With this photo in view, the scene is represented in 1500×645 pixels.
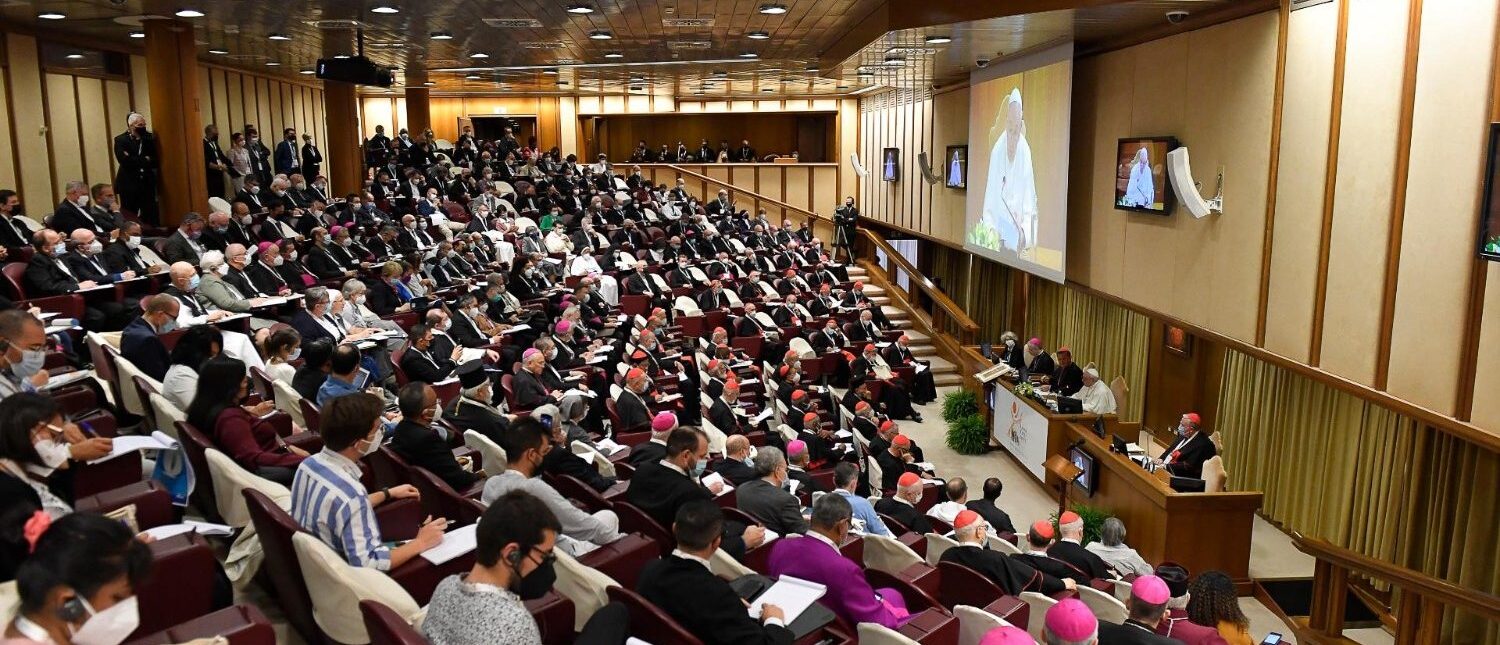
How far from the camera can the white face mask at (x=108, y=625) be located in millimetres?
2652

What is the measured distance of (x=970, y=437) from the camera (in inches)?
520

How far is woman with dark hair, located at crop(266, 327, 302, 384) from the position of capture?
268 inches

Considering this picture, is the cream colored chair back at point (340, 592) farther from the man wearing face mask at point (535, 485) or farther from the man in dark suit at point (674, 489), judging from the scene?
the man in dark suit at point (674, 489)

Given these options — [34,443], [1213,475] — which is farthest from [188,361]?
[1213,475]

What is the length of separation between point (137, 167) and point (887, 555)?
10322 millimetres

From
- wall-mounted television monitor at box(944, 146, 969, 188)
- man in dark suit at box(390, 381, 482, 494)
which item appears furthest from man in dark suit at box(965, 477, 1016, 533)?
wall-mounted television monitor at box(944, 146, 969, 188)

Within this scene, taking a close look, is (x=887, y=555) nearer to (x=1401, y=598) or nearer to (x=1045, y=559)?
(x=1045, y=559)

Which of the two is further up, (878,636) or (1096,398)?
(878,636)

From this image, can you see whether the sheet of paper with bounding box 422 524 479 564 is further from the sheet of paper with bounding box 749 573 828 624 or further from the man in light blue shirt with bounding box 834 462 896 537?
the man in light blue shirt with bounding box 834 462 896 537

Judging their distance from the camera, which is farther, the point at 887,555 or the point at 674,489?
the point at 887,555

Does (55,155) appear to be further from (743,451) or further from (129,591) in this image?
(129,591)

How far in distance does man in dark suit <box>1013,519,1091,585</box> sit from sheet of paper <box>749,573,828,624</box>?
234 centimetres

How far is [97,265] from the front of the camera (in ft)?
29.7

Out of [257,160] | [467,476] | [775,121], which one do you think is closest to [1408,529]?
[467,476]
